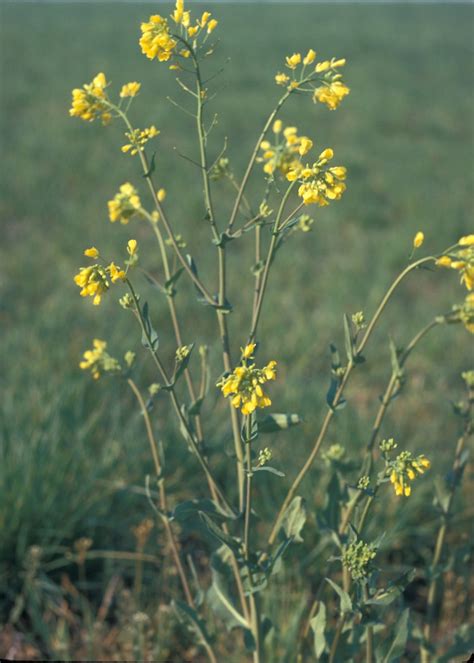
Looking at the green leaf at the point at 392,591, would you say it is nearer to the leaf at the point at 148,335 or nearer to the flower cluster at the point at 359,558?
the flower cluster at the point at 359,558

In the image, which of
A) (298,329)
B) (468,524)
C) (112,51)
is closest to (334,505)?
(468,524)

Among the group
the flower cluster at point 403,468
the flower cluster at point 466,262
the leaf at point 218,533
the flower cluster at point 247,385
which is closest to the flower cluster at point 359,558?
the flower cluster at point 403,468

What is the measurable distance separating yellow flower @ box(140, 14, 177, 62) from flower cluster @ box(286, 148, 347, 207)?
323mm

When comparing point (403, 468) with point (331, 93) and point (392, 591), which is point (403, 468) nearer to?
point (392, 591)

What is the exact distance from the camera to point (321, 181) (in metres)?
1.25

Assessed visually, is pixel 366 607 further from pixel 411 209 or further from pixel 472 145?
pixel 472 145

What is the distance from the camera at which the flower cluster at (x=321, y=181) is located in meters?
1.23

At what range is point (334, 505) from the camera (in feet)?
5.74

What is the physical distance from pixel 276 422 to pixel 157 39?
0.79m

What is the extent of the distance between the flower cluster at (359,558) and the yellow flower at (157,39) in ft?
3.18

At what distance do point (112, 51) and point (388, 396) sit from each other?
1297cm

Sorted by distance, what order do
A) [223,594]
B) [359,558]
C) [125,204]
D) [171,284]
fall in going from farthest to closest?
[223,594]
[125,204]
[171,284]
[359,558]

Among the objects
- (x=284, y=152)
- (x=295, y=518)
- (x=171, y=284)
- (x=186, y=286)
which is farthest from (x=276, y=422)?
(x=186, y=286)

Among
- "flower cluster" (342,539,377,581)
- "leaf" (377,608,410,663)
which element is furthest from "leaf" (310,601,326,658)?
"flower cluster" (342,539,377,581)
